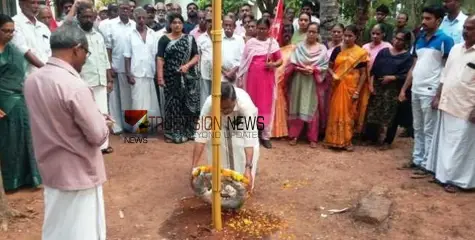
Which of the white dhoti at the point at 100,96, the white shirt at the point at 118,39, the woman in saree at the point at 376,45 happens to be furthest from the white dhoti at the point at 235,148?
the white shirt at the point at 118,39

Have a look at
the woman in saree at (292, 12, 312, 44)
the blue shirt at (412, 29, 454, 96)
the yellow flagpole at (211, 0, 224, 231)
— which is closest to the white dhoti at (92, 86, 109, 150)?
the yellow flagpole at (211, 0, 224, 231)

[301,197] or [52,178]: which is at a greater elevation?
[52,178]

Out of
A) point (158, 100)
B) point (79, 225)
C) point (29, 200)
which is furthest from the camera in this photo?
point (158, 100)

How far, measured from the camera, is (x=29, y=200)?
465 centimetres

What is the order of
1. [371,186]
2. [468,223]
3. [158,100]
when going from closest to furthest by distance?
1. [468,223]
2. [371,186]
3. [158,100]

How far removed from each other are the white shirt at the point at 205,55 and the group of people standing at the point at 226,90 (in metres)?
0.02

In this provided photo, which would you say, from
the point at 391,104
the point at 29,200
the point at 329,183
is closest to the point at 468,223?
the point at 329,183

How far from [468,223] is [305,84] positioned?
119 inches

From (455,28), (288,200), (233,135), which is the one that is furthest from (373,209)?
(455,28)

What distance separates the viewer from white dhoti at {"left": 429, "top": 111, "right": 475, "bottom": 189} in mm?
4887

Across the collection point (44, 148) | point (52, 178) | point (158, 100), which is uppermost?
point (44, 148)

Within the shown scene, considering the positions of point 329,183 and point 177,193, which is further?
point 329,183

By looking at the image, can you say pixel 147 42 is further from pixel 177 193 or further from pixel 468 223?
pixel 468 223

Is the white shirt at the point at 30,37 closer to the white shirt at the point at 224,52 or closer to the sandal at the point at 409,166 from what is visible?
the white shirt at the point at 224,52
